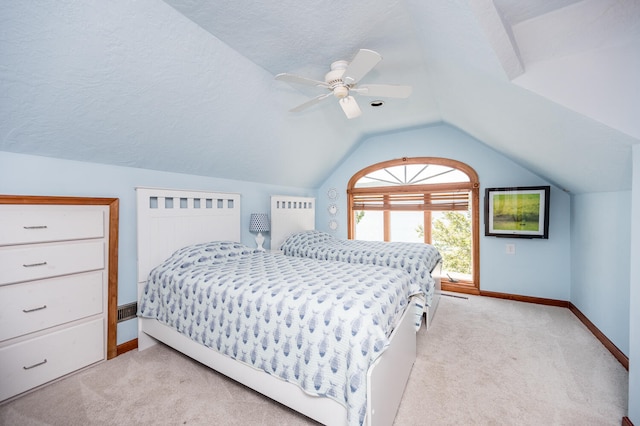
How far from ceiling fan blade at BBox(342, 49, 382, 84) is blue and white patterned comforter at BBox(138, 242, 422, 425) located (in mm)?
1687

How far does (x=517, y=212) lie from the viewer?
3.98 meters

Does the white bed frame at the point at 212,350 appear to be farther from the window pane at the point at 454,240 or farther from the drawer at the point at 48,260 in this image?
the window pane at the point at 454,240

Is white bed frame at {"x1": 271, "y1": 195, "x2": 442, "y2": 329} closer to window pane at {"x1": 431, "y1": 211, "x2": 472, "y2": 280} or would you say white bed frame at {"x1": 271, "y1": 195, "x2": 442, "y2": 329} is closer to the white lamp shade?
the white lamp shade

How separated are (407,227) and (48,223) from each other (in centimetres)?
486

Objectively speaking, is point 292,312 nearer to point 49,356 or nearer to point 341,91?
point 341,91

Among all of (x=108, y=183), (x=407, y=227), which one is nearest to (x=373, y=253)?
(x=407, y=227)

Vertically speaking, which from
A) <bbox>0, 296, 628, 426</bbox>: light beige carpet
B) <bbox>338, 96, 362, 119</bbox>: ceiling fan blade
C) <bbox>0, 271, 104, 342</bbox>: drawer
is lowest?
<bbox>0, 296, 628, 426</bbox>: light beige carpet

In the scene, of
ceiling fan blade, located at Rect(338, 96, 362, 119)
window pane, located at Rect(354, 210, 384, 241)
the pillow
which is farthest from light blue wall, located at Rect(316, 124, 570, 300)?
the pillow

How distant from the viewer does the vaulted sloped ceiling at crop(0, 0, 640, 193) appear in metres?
1.56

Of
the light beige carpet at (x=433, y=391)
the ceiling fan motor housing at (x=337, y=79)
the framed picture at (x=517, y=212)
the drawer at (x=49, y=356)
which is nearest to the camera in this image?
the light beige carpet at (x=433, y=391)

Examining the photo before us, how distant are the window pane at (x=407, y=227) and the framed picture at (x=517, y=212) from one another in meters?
1.06

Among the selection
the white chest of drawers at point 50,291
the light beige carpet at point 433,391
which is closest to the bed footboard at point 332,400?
the light beige carpet at point 433,391

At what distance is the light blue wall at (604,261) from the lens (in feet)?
7.81

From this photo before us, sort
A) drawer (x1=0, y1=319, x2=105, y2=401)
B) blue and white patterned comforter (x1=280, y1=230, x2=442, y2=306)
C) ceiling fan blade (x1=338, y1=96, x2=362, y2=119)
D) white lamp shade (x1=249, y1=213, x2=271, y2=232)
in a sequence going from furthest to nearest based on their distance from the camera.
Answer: white lamp shade (x1=249, y1=213, x2=271, y2=232)
blue and white patterned comforter (x1=280, y1=230, x2=442, y2=306)
ceiling fan blade (x1=338, y1=96, x2=362, y2=119)
drawer (x1=0, y1=319, x2=105, y2=401)
